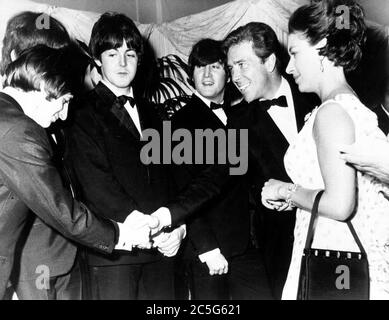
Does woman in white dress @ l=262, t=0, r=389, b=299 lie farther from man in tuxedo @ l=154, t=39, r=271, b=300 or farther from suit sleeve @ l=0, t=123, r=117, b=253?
suit sleeve @ l=0, t=123, r=117, b=253

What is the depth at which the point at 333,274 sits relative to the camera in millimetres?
1375

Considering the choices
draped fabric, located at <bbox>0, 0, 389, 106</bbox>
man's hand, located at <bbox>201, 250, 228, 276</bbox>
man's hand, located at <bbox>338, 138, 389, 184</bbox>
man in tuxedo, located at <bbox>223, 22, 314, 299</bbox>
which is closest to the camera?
man's hand, located at <bbox>338, 138, 389, 184</bbox>

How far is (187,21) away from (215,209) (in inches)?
91.3

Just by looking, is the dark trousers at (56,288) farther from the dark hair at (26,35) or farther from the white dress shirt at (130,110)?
the dark hair at (26,35)

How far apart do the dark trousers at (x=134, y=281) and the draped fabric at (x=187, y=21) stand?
1596 millimetres

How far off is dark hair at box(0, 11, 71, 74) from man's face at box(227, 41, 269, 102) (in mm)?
945

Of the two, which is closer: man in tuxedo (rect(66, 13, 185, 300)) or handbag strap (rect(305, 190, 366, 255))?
handbag strap (rect(305, 190, 366, 255))

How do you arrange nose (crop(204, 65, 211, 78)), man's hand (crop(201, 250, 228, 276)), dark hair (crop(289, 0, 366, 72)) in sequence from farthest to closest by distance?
nose (crop(204, 65, 211, 78)) → man's hand (crop(201, 250, 228, 276)) → dark hair (crop(289, 0, 366, 72))

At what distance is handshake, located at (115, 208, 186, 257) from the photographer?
5.85 ft

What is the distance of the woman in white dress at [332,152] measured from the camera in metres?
1.35

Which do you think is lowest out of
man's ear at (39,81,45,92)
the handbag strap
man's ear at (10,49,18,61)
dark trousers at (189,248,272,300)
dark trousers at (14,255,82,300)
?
dark trousers at (189,248,272,300)

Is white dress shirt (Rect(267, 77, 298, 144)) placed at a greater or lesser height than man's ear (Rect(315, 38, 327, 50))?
lesser

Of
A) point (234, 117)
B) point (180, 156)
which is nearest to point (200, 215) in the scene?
point (180, 156)

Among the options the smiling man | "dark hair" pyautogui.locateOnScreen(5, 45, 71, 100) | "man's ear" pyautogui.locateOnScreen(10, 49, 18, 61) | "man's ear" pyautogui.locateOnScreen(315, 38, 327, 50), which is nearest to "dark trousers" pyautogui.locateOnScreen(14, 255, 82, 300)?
the smiling man
